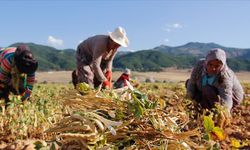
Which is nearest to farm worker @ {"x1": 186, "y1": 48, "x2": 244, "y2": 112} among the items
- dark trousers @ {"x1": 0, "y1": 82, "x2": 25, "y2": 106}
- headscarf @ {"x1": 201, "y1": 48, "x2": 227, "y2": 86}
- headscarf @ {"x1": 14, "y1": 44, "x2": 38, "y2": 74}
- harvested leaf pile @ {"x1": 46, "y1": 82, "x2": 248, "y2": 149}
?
headscarf @ {"x1": 201, "y1": 48, "x2": 227, "y2": 86}

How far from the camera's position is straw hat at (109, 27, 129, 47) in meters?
4.14

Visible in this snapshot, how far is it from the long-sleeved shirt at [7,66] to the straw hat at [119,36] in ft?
2.88

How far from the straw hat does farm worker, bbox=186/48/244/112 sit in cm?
76

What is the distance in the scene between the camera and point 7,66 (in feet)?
13.3

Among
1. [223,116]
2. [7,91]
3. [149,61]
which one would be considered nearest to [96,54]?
[7,91]

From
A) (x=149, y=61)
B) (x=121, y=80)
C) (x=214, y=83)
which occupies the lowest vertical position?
(x=149, y=61)

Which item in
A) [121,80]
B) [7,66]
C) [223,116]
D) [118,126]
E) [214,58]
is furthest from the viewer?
[121,80]

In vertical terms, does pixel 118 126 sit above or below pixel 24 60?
above

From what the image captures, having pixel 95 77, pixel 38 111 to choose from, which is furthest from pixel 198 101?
pixel 38 111

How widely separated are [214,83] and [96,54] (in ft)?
4.02

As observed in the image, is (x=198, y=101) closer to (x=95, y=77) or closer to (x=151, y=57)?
(x=95, y=77)

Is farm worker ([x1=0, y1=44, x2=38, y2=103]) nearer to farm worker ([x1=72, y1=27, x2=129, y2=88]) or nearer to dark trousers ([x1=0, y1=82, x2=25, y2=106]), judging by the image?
dark trousers ([x1=0, y1=82, x2=25, y2=106])

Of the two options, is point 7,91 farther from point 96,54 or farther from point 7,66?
point 96,54

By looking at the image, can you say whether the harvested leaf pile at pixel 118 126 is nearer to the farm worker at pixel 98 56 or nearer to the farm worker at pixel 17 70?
the farm worker at pixel 17 70
